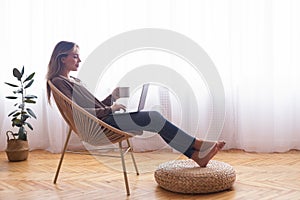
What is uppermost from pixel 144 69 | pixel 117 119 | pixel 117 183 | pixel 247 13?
pixel 247 13

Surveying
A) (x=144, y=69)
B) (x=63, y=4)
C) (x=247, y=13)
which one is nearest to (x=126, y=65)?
(x=144, y=69)

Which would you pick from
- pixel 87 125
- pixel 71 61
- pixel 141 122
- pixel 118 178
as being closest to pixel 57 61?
pixel 71 61

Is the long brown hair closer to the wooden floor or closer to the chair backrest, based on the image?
the chair backrest

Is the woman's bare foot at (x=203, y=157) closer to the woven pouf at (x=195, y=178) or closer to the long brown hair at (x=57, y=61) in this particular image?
the woven pouf at (x=195, y=178)

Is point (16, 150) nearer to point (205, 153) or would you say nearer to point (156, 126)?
point (156, 126)

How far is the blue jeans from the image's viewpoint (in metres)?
2.58

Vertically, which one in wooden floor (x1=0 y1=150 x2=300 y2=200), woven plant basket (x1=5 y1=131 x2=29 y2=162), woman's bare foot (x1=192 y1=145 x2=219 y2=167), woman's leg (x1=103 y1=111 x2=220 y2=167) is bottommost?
wooden floor (x1=0 y1=150 x2=300 y2=200)

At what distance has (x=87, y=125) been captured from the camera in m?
2.55

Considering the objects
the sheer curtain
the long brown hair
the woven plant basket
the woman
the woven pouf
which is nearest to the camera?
the woven pouf

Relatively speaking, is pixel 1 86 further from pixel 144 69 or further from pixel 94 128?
pixel 94 128

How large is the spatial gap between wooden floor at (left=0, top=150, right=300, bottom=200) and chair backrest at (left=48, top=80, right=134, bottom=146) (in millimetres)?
349

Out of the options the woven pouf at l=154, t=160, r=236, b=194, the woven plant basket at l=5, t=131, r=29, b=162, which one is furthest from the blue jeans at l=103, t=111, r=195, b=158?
the woven plant basket at l=5, t=131, r=29, b=162

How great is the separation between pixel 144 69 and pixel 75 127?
4.82 ft

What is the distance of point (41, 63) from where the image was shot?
4.13 m
